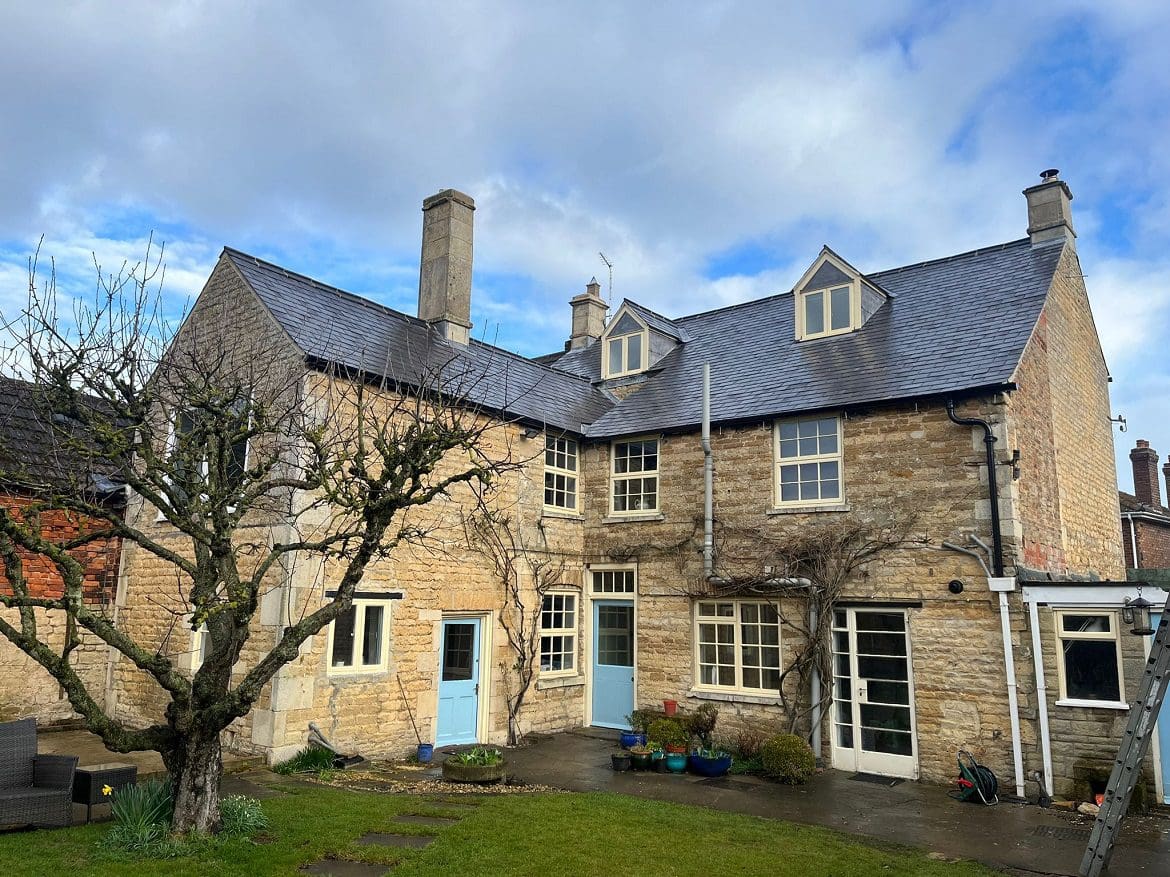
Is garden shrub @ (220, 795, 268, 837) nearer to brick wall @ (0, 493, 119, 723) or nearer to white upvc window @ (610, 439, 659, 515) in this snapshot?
brick wall @ (0, 493, 119, 723)

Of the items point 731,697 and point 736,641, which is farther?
point 736,641

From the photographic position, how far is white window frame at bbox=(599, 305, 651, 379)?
1827cm

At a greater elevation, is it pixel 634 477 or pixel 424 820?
pixel 634 477

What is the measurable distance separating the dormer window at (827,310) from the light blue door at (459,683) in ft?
27.8

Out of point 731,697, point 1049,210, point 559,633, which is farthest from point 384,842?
point 1049,210

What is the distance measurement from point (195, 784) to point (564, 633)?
29.9 feet

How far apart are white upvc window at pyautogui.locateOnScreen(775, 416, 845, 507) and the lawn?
229 inches

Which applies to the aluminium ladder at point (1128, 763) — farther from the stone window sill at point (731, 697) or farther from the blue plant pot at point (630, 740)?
the blue plant pot at point (630, 740)

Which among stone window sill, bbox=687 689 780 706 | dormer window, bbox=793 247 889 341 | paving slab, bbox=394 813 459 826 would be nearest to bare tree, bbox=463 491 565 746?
stone window sill, bbox=687 689 780 706

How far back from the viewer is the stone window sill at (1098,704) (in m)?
10.5

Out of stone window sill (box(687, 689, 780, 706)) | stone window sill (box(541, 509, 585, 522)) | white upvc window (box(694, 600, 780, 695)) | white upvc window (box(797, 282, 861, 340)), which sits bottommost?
stone window sill (box(687, 689, 780, 706))

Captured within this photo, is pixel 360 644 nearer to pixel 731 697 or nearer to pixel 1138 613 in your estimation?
pixel 731 697

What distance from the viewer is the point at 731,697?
13844mm

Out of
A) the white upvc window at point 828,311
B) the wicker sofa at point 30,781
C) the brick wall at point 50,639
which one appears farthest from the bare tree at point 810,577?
the brick wall at point 50,639
